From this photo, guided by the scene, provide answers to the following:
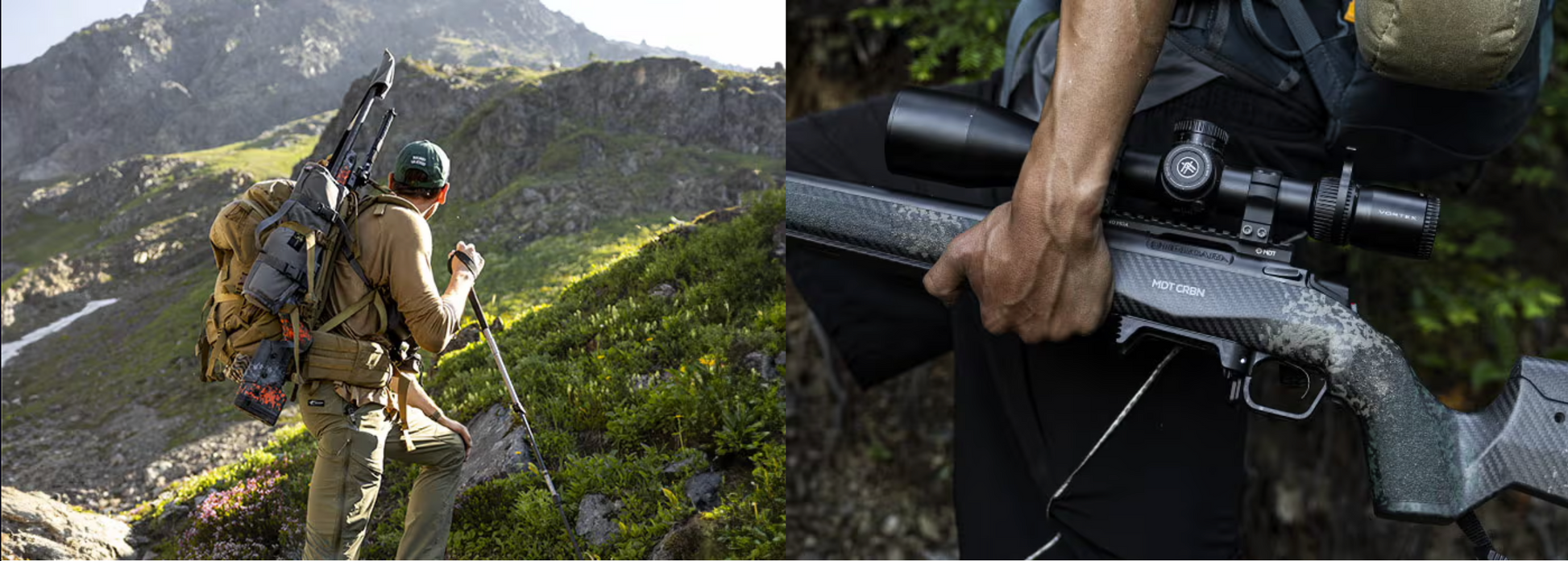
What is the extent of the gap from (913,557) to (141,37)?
146 inches

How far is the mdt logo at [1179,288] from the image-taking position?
199 centimetres

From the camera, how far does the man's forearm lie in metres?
1.86

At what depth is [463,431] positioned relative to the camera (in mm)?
2820

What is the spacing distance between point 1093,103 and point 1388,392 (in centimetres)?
84

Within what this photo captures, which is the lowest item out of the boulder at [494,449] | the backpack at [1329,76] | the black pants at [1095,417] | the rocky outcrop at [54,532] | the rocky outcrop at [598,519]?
the rocky outcrop at [54,532]

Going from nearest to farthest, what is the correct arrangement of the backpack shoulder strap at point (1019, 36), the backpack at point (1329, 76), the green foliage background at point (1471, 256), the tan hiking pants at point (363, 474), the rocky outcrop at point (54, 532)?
the backpack at point (1329, 76) < the backpack shoulder strap at point (1019, 36) < the tan hiking pants at point (363, 474) < the rocky outcrop at point (54, 532) < the green foliage background at point (1471, 256)

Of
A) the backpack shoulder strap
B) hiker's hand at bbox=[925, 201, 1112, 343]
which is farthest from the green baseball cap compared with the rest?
the backpack shoulder strap

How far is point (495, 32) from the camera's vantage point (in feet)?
10.5

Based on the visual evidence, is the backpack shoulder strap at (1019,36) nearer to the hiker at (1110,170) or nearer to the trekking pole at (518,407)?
the hiker at (1110,170)

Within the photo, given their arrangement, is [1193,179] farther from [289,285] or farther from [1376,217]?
[289,285]

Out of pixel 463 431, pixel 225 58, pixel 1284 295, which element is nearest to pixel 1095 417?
pixel 1284 295

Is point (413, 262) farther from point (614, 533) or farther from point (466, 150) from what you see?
point (614, 533)

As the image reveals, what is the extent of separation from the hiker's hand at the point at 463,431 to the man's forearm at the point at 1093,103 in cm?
179

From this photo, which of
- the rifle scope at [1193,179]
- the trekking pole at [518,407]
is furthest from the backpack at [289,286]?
the rifle scope at [1193,179]
